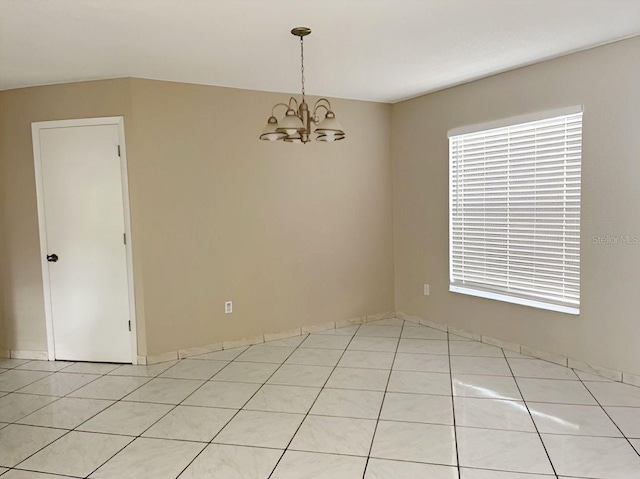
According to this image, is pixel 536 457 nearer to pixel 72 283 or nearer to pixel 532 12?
pixel 532 12

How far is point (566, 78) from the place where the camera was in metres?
3.50

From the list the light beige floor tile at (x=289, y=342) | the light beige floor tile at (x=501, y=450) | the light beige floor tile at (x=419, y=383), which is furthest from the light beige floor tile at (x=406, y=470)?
the light beige floor tile at (x=289, y=342)

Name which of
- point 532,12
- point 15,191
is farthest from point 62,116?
point 532,12

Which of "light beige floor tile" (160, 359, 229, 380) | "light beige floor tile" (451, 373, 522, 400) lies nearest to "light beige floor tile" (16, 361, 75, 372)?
"light beige floor tile" (160, 359, 229, 380)

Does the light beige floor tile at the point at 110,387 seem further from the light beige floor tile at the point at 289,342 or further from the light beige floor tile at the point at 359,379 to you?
the light beige floor tile at the point at 359,379

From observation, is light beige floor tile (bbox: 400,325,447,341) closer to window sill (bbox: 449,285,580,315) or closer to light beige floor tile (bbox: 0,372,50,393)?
window sill (bbox: 449,285,580,315)

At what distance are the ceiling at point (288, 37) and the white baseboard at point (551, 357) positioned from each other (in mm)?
2324

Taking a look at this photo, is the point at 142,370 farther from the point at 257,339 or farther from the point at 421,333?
the point at 421,333

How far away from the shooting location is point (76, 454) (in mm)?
2553

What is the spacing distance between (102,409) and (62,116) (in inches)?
96.4

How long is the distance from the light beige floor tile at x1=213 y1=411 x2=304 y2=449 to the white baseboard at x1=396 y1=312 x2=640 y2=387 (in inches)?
83.5

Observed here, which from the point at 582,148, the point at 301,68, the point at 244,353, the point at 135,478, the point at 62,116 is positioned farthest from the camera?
the point at 244,353

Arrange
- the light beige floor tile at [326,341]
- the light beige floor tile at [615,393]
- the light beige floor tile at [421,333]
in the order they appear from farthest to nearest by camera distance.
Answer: the light beige floor tile at [421,333], the light beige floor tile at [326,341], the light beige floor tile at [615,393]

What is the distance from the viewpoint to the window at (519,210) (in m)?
3.57
